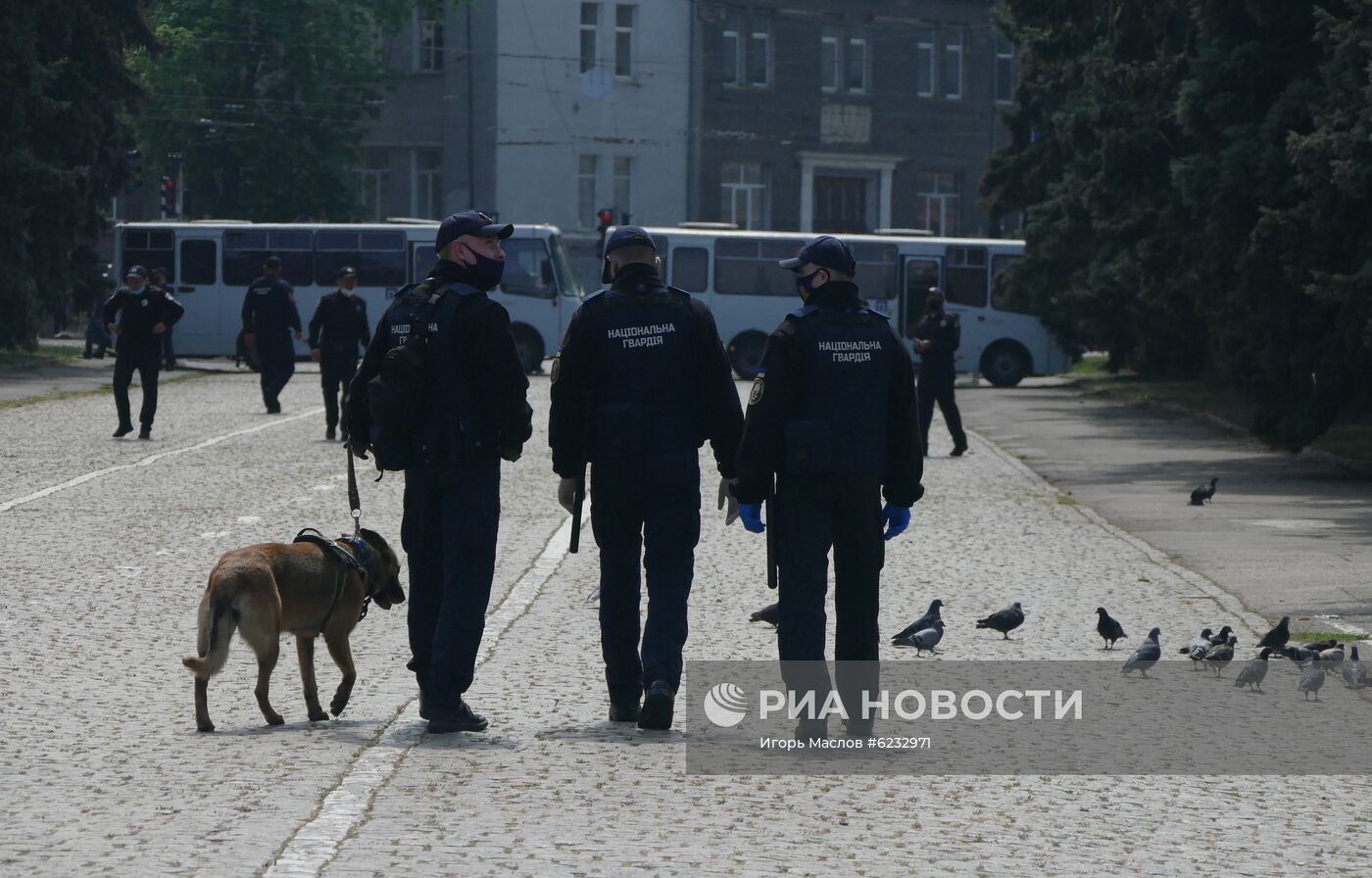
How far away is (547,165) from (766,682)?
5088 centimetres

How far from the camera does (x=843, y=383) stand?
7.26 m

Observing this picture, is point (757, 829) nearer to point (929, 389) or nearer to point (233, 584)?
point (233, 584)

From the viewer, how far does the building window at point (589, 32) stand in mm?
59312

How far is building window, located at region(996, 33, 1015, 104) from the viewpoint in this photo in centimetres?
6438

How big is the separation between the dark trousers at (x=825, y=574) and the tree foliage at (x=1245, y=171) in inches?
466

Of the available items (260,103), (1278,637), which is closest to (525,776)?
(1278,637)

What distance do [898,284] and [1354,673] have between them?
35960mm

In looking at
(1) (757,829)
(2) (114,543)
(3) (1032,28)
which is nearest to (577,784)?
(1) (757,829)

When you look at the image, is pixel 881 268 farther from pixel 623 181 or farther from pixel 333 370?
pixel 333 370

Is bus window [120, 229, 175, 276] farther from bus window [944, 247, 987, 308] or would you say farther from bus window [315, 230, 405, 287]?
bus window [944, 247, 987, 308]

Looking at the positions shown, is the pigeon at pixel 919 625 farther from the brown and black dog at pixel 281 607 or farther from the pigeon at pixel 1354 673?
the brown and black dog at pixel 281 607

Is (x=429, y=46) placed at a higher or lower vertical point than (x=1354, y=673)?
higher

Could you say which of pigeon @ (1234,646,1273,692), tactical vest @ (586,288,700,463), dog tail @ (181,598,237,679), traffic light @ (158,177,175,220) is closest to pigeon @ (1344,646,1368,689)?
pigeon @ (1234,646,1273,692)

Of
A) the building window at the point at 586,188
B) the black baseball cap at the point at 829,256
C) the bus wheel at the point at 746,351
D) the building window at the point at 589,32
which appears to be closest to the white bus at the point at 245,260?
the bus wheel at the point at 746,351
